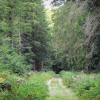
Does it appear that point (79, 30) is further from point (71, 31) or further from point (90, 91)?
point (90, 91)

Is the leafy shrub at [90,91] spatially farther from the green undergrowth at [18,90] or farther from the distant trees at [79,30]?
the green undergrowth at [18,90]

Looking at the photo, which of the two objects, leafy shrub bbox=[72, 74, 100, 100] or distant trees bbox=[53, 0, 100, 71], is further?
leafy shrub bbox=[72, 74, 100, 100]

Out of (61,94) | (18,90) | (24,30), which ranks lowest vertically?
(61,94)

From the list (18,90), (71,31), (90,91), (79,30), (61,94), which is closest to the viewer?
(71,31)

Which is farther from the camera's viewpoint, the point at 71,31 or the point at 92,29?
the point at 71,31

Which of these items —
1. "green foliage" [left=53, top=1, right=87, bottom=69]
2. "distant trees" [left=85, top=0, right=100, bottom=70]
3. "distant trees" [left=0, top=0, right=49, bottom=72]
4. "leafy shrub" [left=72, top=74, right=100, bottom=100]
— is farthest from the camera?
"distant trees" [left=0, top=0, right=49, bottom=72]

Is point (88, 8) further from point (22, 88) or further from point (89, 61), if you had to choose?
point (22, 88)

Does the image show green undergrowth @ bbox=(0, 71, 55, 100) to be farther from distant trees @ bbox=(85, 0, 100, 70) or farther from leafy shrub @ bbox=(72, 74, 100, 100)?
distant trees @ bbox=(85, 0, 100, 70)

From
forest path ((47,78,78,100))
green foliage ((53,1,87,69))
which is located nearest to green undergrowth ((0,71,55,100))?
green foliage ((53,1,87,69))

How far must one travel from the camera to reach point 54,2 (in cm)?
1294

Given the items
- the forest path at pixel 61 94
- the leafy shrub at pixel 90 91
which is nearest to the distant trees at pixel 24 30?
the forest path at pixel 61 94

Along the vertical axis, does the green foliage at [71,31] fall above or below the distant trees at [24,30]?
above

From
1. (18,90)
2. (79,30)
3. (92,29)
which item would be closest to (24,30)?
(79,30)

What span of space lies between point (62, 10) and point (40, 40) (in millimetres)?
39941
